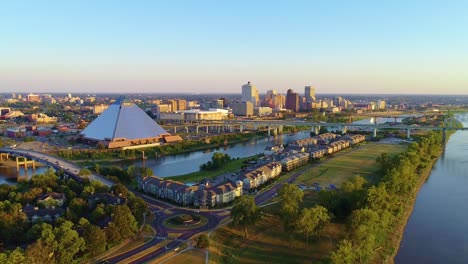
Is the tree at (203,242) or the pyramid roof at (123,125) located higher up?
the pyramid roof at (123,125)

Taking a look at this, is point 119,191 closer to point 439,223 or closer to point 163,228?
point 163,228

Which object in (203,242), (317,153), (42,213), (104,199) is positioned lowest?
(203,242)

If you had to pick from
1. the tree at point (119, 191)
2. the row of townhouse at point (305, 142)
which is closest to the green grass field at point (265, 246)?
the tree at point (119, 191)

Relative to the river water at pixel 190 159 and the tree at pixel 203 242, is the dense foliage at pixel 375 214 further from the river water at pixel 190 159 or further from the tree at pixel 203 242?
the river water at pixel 190 159

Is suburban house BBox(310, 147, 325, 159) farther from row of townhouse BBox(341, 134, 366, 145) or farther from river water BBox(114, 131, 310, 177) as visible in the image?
→ row of townhouse BBox(341, 134, 366, 145)

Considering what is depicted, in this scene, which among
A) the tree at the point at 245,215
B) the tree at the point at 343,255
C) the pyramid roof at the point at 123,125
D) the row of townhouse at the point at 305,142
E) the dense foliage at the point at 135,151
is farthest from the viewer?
the pyramid roof at the point at 123,125

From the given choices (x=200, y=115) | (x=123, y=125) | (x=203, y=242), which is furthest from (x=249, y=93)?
(x=203, y=242)

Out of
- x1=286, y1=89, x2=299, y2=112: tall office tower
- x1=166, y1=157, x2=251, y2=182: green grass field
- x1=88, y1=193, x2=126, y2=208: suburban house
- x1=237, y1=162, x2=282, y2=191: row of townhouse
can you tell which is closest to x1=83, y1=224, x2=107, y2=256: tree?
x1=88, y1=193, x2=126, y2=208: suburban house
